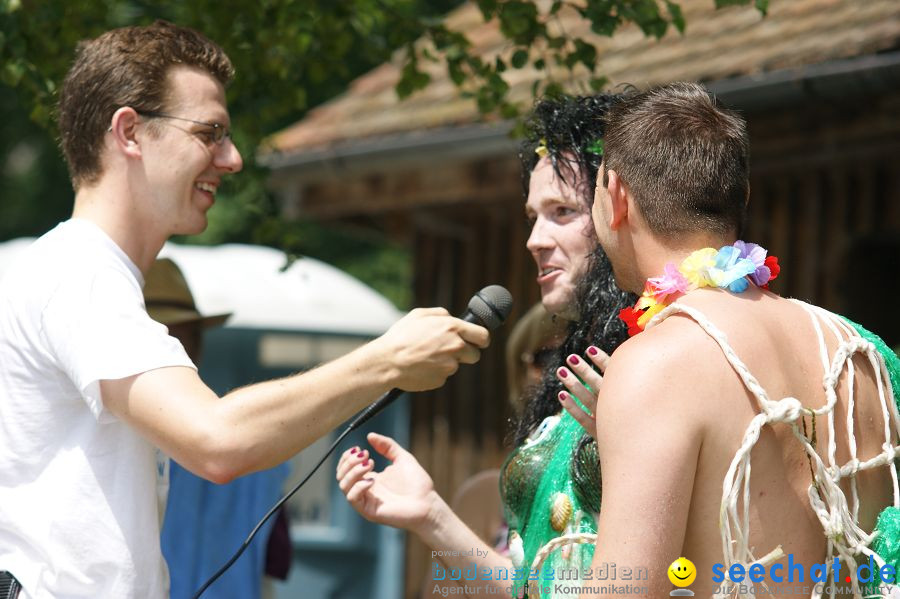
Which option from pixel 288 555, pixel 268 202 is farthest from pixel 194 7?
pixel 288 555

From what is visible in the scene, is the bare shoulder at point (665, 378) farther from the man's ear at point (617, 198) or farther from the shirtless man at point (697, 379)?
the man's ear at point (617, 198)

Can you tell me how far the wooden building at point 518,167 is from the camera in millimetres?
4941

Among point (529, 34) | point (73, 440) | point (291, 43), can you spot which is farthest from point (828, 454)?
point (291, 43)

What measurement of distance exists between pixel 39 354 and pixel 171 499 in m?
1.96

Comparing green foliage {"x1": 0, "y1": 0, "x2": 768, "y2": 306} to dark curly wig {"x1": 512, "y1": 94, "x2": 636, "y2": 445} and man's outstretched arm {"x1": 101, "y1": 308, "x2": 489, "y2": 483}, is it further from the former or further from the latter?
man's outstretched arm {"x1": 101, "y1": 308, "x2": 489, "y2": 483}

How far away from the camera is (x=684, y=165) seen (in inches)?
82.7

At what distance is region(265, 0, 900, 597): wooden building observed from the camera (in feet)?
16.2

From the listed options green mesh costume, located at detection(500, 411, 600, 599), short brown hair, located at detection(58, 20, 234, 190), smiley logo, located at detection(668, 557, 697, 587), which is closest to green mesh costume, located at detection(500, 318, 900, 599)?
green mesh costume, located at detection(500, 411, 600, 599)

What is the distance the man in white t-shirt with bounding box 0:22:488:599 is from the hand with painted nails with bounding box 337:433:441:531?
0.32 meters

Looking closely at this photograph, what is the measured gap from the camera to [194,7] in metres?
4.08

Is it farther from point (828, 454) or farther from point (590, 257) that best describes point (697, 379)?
point (590, 257)

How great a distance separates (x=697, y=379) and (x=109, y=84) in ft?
5.34

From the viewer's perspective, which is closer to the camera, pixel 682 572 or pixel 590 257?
pixel 682 572

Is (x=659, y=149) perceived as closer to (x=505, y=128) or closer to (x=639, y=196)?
(x=639, y=196)
